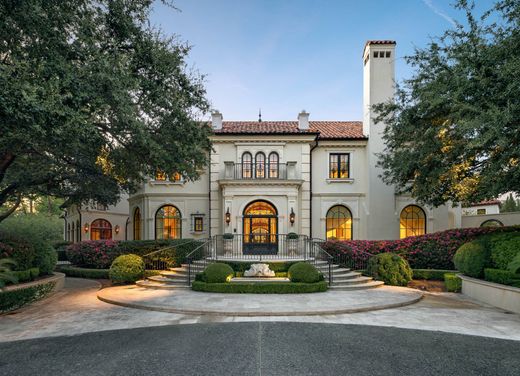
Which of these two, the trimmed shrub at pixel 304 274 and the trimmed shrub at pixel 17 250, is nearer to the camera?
the trimmed shrub at pixel 17 250

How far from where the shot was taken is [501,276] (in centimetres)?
1006

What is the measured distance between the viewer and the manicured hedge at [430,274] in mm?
14375

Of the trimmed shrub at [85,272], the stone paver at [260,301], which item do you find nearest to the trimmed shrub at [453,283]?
the stone paver at [260,301]

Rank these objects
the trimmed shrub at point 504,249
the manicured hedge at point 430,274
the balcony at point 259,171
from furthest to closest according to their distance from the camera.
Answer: the balcony at point 259,171
the manicured hedge at point 430,274
the trimmed shrub at point 504,249

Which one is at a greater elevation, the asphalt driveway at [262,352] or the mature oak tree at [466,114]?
the mature oak tree at [466,114]

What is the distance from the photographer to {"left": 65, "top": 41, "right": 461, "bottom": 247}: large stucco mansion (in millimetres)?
18484

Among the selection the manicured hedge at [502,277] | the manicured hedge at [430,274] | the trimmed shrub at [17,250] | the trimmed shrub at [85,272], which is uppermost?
the trimmed shrub at [17,250]

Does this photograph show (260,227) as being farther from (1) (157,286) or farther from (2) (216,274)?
(1) (157,286)

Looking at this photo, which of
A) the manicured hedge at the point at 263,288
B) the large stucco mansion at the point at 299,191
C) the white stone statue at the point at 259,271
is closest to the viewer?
the manicured hedge at the point at 263,288

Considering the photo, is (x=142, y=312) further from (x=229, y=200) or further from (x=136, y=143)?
(x=229, y=200)

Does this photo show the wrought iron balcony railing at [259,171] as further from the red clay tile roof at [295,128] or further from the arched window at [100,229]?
the arched window at [100,229]

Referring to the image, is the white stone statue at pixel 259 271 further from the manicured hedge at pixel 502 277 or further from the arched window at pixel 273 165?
the manicured hedge at pixel 502 277

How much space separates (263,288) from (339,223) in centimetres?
966

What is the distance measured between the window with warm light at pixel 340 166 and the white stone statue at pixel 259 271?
29.7ft
